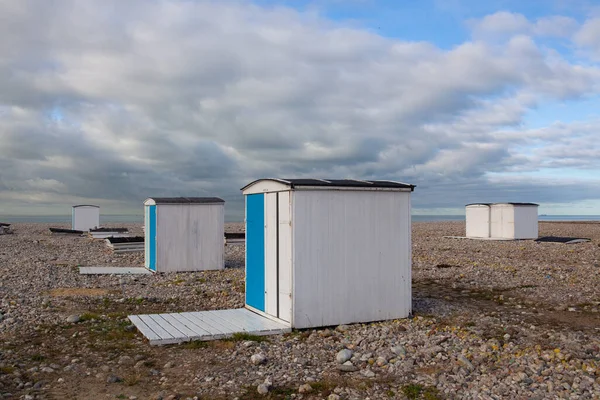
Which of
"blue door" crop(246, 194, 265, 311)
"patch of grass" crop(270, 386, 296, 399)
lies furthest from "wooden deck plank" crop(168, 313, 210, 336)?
"patch of grass" crop(270, 386, 296, 399)

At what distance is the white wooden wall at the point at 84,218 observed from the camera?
44.3 metres

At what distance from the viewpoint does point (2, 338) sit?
8664mm

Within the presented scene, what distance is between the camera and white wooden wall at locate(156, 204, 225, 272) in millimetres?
17453

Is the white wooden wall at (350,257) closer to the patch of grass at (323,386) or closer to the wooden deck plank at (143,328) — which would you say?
the wooden deck plank at (143,328)

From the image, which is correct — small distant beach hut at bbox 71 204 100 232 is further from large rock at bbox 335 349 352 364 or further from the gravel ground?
large rock at bbox 335 349 352 364

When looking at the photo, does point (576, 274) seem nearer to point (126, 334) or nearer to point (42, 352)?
point (126, 334)

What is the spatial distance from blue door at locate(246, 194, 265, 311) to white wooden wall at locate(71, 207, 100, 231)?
37.3 metres

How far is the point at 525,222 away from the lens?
33.7 m

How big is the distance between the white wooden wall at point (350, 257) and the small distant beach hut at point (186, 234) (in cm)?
836

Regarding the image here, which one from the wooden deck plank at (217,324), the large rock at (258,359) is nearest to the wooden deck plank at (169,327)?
the wooden deck plank at (217,324)

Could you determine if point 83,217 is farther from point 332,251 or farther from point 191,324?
point 332,251

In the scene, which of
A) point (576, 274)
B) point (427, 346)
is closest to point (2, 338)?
point (427, 346)

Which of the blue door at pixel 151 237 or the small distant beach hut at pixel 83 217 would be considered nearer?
the blue door at pixel 151 237

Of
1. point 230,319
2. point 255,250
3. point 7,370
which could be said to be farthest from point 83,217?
point 7,370
